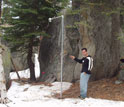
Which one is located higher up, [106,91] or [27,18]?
[27,18]

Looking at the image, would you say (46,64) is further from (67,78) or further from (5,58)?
(5,58)

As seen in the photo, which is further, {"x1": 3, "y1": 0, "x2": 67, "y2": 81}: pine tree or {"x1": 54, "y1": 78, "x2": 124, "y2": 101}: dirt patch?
{"x1": 3, "y1": 0, "x2": 67, "y2": 81}: pine tree

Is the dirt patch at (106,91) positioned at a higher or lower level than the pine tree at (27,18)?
lower

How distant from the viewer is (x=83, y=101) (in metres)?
7.26

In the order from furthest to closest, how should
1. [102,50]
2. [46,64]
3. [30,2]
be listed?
[46,64] < [30,2] < [102,50]

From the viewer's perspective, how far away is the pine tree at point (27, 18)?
446 inches

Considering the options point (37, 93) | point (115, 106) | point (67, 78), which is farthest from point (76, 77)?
point (115, 106)

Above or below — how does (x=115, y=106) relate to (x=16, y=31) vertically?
below

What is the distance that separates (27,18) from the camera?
11.9 m

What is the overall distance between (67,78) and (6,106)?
5.52 m

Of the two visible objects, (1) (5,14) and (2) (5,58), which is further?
(1) (5,14)

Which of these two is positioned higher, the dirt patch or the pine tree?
the pine tree

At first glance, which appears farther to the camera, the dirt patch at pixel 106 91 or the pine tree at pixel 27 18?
the pine tree at pixel 27 18

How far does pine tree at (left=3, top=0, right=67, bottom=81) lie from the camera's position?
446 inches
